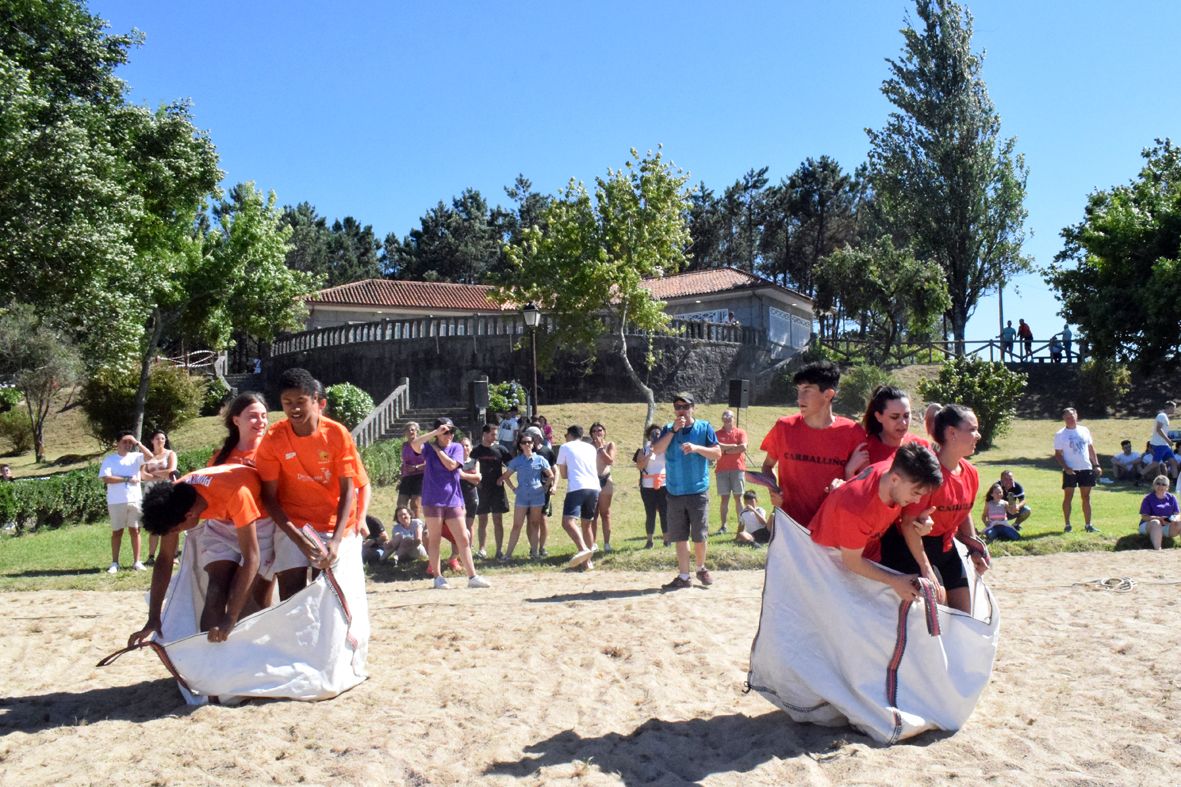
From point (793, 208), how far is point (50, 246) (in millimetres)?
50547

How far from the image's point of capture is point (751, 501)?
13.0 m

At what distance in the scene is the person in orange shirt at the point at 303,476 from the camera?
233 inches

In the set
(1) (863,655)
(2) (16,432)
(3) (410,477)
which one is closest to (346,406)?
(2) (16,432)

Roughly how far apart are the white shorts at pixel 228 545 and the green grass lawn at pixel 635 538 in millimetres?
5298

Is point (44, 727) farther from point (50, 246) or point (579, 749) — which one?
point (50, 246)

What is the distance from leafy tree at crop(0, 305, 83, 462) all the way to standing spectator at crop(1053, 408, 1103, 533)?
89.9ft

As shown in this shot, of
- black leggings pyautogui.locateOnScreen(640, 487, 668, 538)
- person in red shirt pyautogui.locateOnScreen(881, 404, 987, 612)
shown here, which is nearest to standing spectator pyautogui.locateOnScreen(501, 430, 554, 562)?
black leggings pyautogui.locateOnScreen(640, 487, 668, 538)

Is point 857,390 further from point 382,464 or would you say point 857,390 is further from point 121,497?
point 121,497

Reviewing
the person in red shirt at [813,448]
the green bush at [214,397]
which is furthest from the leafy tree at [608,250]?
the person in red shirt at [813,448]

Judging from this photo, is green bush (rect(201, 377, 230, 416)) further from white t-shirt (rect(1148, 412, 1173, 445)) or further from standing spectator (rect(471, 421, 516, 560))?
white t-shirt (rect(1148, 412, 1173, 445))

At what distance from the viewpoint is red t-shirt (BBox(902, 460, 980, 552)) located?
5.18 meters

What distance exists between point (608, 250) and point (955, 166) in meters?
17.3

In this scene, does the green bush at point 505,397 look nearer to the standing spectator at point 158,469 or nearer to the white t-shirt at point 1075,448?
the standing spectator at point 158,469

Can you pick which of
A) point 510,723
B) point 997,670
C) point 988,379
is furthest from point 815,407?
point 988,379
